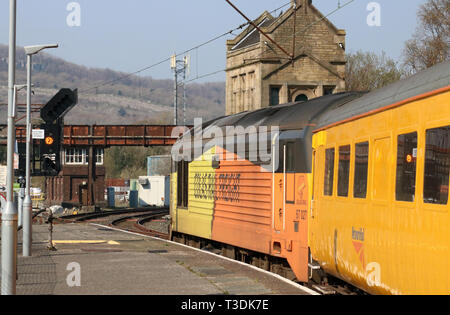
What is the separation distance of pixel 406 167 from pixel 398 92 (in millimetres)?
1063

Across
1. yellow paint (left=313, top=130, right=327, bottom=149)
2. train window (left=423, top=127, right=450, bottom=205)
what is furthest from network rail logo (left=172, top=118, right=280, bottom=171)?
train window (left=423, top=127, right=450, bottom=205)

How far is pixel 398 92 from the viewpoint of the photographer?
9.63 m

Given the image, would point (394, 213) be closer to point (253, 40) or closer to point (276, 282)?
point (276, 282)

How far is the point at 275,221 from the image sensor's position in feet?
48.9

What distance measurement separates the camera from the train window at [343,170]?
1178cm

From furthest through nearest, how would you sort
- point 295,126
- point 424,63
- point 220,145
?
1. point 424,63
2. point 220,145
3. point 295,126

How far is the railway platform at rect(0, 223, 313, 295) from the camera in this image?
475 inches

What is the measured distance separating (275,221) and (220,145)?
3744 mm

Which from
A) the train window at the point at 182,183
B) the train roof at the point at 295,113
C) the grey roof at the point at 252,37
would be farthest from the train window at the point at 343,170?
the grey roof at the point at 252,37

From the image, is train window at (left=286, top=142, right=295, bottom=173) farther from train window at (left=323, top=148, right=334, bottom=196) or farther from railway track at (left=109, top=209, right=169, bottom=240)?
railway track at (left=109, top=209, right=169, bottom=240)

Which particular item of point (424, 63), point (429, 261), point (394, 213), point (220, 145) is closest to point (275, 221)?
point (220, 145)

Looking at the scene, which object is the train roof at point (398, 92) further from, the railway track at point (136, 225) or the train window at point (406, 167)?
the railway track at point (136, 225)

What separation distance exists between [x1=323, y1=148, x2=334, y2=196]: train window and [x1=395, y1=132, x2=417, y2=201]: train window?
3274mm

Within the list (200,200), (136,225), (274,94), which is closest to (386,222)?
(200,200)
